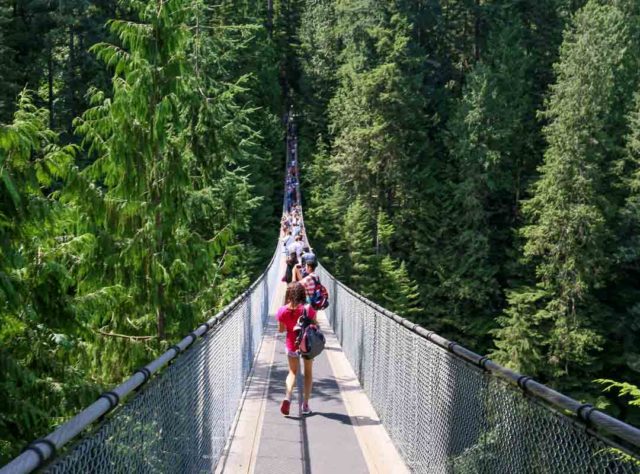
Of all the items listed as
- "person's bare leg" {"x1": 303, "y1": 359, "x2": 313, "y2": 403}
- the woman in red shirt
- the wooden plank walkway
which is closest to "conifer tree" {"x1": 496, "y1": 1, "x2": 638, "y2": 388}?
the wooden plank walkway

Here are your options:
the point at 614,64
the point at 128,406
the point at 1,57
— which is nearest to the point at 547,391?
the point at 128,406

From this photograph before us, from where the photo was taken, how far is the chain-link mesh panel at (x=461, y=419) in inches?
95.3

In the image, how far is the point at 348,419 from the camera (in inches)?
238

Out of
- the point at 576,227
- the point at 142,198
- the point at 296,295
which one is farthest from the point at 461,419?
the point at 576,227

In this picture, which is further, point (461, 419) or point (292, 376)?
point (292, 376)

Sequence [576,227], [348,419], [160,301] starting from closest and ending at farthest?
[348,419], [160,301], [576,227]

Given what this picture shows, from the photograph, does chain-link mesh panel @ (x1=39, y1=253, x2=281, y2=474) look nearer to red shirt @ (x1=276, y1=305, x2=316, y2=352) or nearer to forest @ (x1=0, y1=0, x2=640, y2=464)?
red shirt @ (x1=276, y1=305, x2=316, y2=352)

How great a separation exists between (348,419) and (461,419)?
2.56m

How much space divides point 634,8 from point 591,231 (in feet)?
42.2

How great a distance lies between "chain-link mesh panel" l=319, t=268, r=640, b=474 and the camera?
242 cm

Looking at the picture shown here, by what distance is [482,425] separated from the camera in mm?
3316

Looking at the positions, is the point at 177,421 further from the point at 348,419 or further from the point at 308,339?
the point at 348,419

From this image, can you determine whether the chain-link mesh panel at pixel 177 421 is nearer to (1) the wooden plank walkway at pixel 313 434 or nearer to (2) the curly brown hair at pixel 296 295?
(1) the wooden plank walkway at pixel 313 434

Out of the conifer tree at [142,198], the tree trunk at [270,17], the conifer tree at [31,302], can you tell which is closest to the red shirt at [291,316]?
the conifer tree at [142,198]
